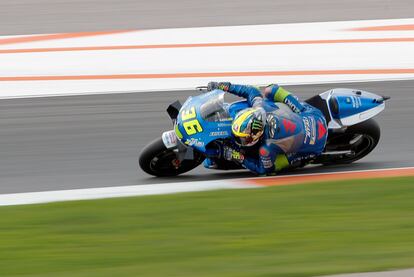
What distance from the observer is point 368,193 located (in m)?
8.38

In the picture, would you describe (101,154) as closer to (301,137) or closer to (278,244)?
(301,137)

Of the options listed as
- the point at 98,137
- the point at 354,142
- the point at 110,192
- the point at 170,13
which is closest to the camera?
the point at 110,192

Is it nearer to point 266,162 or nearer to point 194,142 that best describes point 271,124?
A: point 266,162

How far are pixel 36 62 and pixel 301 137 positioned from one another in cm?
743

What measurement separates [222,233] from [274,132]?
214 cm

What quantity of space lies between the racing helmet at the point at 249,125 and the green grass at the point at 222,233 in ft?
1.81

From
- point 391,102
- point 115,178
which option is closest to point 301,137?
point 115,178

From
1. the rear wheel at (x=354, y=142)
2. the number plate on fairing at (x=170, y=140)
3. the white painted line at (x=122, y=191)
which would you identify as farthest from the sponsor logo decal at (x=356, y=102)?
the number plate on fairing at (x=170, y=140)

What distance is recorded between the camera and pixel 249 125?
28.8 ft

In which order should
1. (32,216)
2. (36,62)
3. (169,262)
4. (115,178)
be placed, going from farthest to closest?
1. (36,62)
2. (115,178)
3. (32,216)
4. (169,262)

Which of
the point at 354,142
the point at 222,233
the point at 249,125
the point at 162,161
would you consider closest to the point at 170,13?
the point at 354,142

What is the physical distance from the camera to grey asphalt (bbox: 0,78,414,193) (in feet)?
32.5

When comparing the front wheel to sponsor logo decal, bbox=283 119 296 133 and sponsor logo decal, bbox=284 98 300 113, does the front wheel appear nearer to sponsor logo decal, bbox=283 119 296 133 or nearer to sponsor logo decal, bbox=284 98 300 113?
sponsor logo decal, bbox=283 119 296 133

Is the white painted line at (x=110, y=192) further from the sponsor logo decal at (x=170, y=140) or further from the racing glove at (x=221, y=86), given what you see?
the racing glove at (x=221, y=86)
